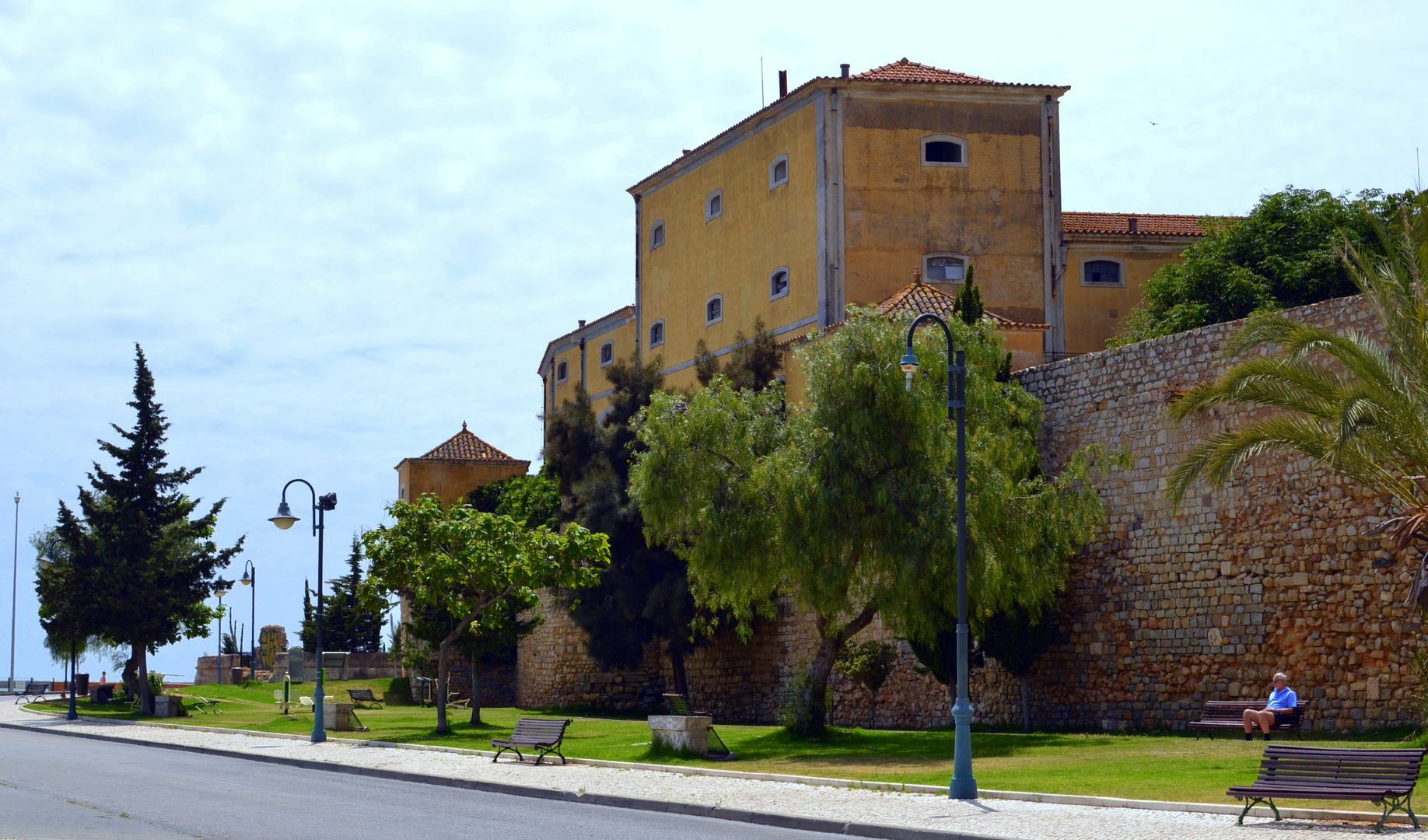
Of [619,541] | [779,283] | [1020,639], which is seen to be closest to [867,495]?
[1020,639]

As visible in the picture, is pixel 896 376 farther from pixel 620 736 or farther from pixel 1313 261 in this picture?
pixel 1313 261

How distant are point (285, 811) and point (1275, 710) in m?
14.3

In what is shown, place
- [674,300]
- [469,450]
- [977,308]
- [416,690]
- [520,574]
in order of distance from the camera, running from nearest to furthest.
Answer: [977,308] → [520,574] → [674,300] → [416,690] → [469,450]

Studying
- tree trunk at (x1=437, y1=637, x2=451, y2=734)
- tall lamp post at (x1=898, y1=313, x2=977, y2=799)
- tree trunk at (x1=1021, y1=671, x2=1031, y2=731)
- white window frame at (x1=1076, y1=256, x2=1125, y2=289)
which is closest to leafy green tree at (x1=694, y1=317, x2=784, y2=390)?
white window frame at (x1=1076, y1=256, x2=1125, y2=289)

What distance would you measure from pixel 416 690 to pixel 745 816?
132ft

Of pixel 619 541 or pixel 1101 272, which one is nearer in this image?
pixel 619 541

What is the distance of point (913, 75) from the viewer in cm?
4147

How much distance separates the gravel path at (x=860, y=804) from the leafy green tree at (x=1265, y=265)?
22.5m

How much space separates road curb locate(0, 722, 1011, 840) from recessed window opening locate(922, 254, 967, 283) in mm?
22453

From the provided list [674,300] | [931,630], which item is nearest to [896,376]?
[931,630]

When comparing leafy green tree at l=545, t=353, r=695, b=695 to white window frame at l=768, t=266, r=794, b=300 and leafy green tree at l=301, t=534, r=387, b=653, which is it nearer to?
white window frame at l=768, t=266, r=794, b=300

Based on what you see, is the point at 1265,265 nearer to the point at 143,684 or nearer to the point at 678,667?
the point at 678,667

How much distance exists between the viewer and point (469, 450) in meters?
63.9

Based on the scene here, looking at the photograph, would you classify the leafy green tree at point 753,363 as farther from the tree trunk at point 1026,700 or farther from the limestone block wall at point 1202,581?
the tree trunk at point 1026,700
